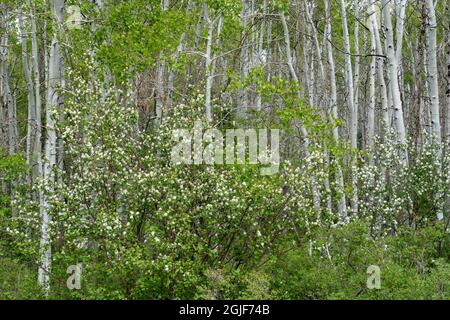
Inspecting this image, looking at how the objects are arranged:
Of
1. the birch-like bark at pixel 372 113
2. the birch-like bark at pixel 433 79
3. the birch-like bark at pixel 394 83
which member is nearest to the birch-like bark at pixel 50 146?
the birch-like bark at pixel 394 83

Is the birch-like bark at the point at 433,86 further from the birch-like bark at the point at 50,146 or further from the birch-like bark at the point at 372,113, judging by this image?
the birch-like bark at the point at 50,146

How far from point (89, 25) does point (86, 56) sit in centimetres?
141

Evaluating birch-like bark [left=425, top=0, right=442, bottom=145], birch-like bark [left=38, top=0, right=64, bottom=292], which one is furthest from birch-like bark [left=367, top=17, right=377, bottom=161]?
birch-like bark [left=38, top=0, right=64, bottom=292]

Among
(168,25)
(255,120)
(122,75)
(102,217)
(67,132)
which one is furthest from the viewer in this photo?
(255,120)

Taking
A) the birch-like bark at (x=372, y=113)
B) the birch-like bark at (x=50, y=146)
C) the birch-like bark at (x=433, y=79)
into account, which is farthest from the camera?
the birch-like bark at (x=372, y=113)

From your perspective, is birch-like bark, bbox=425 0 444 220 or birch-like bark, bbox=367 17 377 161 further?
birch-like bark, bbox=367 17 377 161

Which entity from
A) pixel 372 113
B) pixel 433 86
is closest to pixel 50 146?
pixel 433 86

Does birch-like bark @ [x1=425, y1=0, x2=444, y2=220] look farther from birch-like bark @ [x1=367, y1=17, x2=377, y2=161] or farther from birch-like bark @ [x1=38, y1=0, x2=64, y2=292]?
birch-like bark @ [x1=38, y1=0, x2=64, y2=292]

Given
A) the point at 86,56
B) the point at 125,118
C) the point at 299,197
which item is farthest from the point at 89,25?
the point at 299,197

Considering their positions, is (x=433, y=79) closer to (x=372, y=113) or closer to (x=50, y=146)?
(x=372, y=113)

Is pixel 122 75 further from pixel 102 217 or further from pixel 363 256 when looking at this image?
pixel 363 256

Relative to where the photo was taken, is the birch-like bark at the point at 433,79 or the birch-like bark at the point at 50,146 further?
the birch-like bark at the point at 433,79

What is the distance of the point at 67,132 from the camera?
961cm

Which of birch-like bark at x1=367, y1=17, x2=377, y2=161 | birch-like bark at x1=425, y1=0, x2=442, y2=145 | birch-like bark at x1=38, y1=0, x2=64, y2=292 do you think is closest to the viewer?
birch-like bark at x1=38, y1=0, x2=64, y2=292
